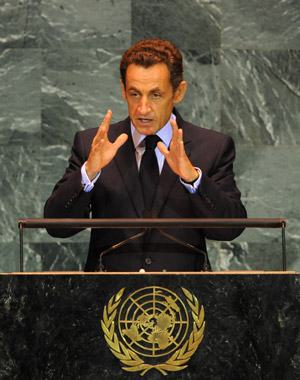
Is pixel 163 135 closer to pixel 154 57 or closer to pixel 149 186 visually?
pixel 149 186

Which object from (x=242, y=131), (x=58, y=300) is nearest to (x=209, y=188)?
(x=58, y=300)

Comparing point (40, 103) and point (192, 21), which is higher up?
point (192, 21)

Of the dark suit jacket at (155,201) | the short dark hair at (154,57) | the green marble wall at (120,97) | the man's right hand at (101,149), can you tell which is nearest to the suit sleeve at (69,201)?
the dark suit jacket at (155,201)

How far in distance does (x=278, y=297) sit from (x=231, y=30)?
2951 mm

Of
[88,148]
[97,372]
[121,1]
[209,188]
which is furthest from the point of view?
[121,1]

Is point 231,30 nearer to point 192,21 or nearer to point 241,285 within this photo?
Result: point 192,21

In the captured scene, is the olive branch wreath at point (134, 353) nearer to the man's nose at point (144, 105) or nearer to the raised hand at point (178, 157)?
the raised hand at point (178, 157)

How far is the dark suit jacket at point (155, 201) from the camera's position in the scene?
3.34 meters

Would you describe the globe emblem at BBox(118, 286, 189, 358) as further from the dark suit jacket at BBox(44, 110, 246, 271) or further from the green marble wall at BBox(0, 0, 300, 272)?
the green marble wall at BBox(0, 0, 300, 272)

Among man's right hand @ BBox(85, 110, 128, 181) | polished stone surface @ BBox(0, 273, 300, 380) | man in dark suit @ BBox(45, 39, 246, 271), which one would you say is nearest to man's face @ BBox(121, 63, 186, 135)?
man in dark suit @ BBox(45, 39, 246, 271)

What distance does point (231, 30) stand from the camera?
5.41 metres

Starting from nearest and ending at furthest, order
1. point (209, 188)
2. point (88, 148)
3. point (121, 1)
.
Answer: point (209, 188)
point (88, 148)
point (121, 1)

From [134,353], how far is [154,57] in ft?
4.51

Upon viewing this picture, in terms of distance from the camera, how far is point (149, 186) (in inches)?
143
